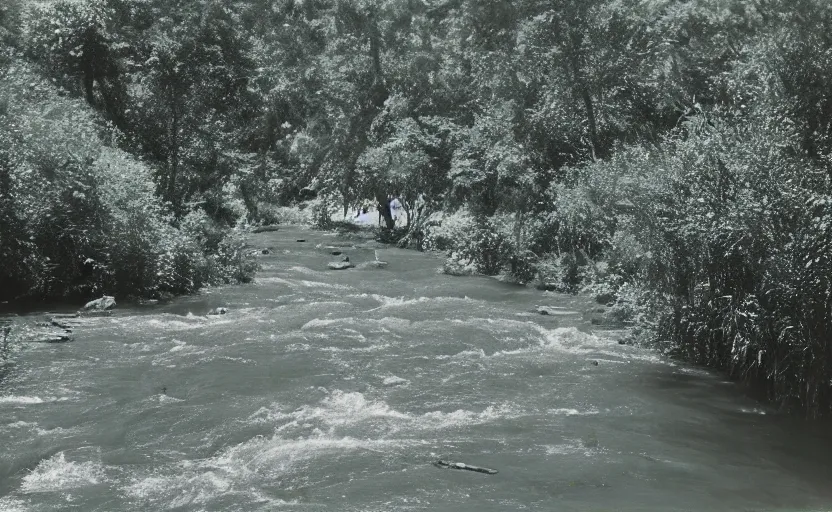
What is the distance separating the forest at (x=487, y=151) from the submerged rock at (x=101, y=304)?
1013 millimetres

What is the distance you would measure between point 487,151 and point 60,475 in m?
21.8

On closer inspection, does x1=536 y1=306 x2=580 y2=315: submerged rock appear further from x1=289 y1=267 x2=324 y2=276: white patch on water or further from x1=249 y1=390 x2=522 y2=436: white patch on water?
x1=289 y1=267 x2=324 y2=276: white patch on water

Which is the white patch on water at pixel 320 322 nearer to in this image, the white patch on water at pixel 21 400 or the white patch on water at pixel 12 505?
the white patch on water at pixel 21 400

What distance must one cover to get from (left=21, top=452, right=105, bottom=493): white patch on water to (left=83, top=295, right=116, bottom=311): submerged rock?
9.97m

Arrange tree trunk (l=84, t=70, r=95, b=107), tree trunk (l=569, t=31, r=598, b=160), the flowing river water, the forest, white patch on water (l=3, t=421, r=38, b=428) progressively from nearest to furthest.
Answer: the flowing river water, white patch on water (l=3, t=421, r=38, b=428), the forest, tree trunk (l=569, t=31, r=598, b=160), tree trunk (l=84, t=70, r=95, b=107)

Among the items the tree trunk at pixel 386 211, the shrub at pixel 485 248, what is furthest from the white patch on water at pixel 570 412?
the tree trunk at pixel 386 211

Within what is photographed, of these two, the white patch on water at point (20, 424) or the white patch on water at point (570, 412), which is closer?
the white patch on water at point (20, 424)

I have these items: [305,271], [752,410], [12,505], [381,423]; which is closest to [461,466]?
[381,423]

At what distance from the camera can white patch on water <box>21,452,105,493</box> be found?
9.35 metres

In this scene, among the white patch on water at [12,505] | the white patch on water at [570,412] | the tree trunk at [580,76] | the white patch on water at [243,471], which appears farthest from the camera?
the tree trunk at [580,76]

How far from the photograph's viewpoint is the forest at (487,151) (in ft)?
41.8

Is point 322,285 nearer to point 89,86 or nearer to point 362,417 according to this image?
point 362,417

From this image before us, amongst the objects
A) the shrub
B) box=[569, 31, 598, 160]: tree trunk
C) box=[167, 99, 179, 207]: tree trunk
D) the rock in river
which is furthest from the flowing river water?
box=[167, 99, 179, 207]: tree trunk

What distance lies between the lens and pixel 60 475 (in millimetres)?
9680
